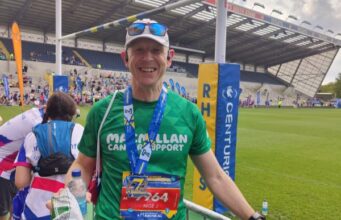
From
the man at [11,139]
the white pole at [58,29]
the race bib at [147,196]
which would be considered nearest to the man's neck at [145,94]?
the race bib at [147,196]

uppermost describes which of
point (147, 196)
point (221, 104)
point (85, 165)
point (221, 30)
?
point (221, 30)

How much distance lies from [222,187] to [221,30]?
278 cm

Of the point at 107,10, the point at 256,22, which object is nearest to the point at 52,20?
the point at 107,10

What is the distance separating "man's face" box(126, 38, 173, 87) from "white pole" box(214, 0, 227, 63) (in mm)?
2598

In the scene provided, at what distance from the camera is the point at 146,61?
1.79m

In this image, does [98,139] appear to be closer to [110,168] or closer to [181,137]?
[110,168]

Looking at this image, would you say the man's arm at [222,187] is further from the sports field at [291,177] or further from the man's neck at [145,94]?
the sports field at [291,177]

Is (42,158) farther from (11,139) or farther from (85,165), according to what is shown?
(85,165)

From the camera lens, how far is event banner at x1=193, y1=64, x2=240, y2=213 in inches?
167

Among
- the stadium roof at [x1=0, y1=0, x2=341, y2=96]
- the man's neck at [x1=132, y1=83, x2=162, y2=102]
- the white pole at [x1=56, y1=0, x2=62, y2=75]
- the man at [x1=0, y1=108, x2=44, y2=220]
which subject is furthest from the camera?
the stadium roof at [x1=0, y1=0, x2=341, y2=96]

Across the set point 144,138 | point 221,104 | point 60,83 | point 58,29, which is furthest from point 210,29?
point 144,138

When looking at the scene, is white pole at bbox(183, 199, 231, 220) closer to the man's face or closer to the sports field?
the man's face

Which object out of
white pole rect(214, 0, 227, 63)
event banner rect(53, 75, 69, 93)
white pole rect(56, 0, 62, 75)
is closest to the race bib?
white pole rect(214, 0, 227, 63)

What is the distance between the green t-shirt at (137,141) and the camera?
5.82 feet
